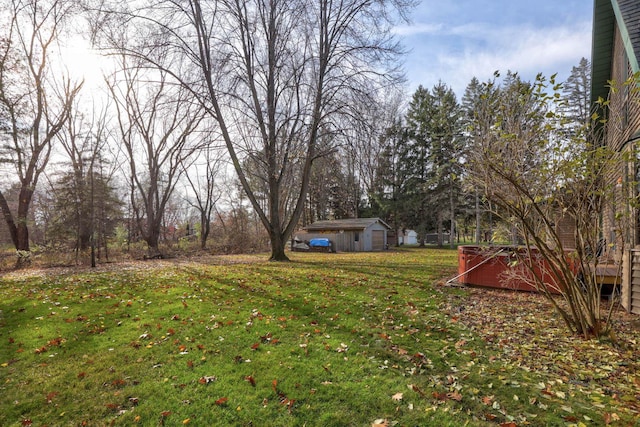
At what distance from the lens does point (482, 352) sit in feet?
13.4

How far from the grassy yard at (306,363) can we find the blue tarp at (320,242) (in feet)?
61.4

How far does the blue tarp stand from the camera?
25703 mm

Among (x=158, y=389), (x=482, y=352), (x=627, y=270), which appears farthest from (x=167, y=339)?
(x=627, y=270)

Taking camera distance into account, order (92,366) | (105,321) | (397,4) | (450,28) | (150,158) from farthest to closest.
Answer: (150,158), (397,4), (450,28), (105,321), (92,366)

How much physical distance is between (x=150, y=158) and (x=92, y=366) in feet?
67.7

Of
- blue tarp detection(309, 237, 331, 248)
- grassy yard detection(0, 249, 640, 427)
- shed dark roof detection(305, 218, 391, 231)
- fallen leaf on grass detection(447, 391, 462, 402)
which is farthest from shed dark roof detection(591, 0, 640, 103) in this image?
blue tarp detection(309, 237, 331, 248)

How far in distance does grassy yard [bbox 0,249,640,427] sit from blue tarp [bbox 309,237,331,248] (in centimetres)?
1872

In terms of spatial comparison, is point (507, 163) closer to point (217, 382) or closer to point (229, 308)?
point (217, 382)

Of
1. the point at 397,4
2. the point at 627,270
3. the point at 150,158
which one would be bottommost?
the point at 627,270

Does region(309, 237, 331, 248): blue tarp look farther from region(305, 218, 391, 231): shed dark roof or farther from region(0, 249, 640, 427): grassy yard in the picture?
region(0, 249, 640, 427): grassy yard

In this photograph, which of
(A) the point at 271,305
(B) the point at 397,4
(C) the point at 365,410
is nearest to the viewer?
(C) the point at 365,410

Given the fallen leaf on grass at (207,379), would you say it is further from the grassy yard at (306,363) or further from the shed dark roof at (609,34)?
the shed dark roof at (609,34)

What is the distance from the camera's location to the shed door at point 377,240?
27438 millimetres

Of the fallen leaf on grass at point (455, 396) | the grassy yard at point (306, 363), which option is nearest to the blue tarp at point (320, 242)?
the grassy yard at point (306, 363)
